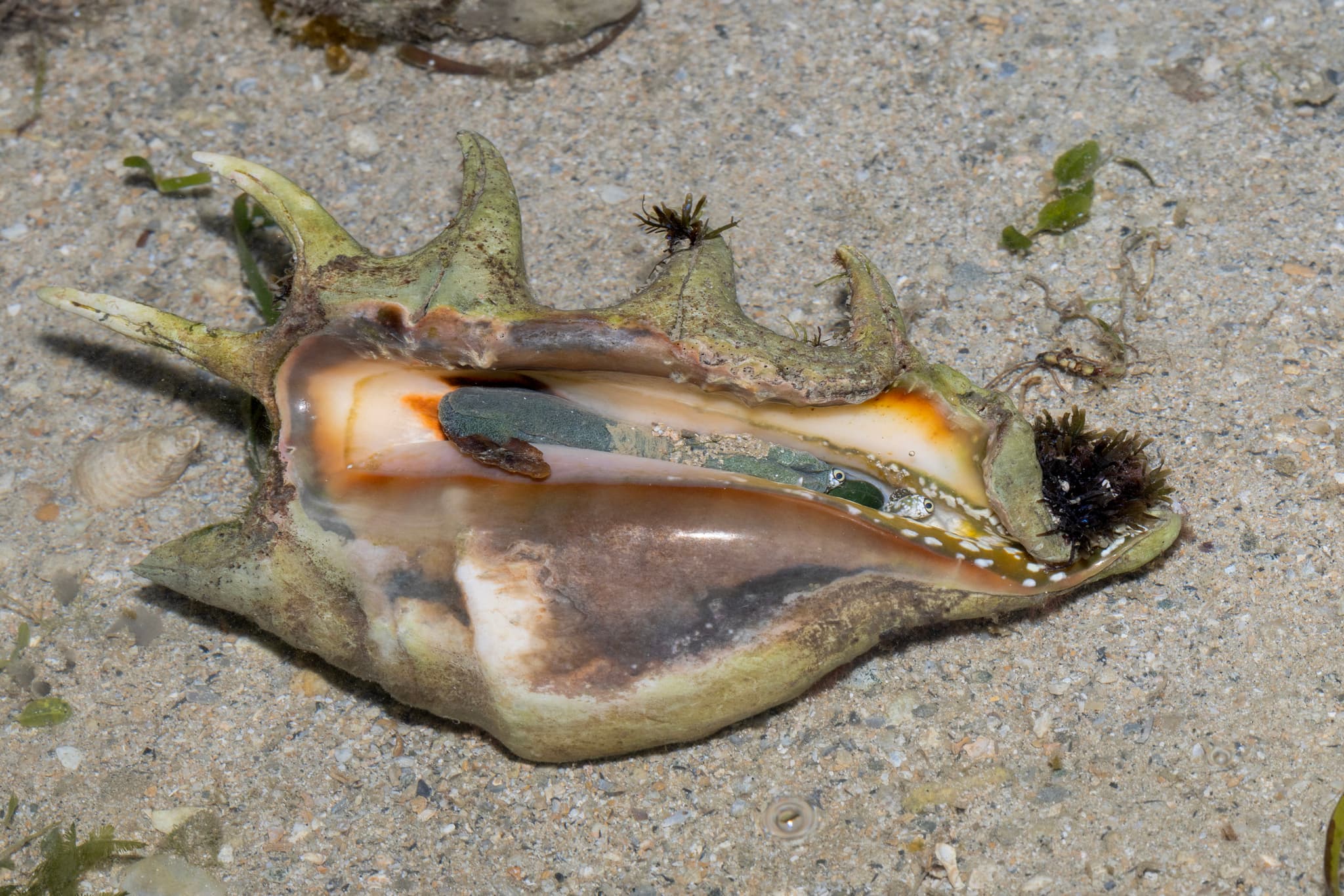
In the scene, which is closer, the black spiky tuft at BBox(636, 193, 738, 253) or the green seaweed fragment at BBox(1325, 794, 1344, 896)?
the green seaweed fragment at BBox(1325, 794, 1344, 896)

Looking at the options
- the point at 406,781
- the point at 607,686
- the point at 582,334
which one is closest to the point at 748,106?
the point at 582,334

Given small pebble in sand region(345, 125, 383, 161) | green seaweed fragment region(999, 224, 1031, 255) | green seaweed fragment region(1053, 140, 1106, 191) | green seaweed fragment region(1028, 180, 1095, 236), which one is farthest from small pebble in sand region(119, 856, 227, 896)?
green seaweed fragment region(1053, 140, 1106, 191)

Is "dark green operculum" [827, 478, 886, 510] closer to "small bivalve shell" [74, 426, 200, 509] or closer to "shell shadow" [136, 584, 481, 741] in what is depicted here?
"shell shadow" [136, 584, 481, 741]

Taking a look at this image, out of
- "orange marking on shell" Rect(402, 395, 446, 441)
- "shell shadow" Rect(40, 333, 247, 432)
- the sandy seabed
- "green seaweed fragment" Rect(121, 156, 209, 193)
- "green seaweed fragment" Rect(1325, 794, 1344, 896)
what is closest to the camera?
"green seaweed fragment" Rect(1325, 794, 1344, 896)

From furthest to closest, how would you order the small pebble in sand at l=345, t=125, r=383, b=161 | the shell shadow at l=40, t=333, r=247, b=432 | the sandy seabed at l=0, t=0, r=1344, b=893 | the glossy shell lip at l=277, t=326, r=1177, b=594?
the small pebble in sand at l=345, t=125, r=383, b=161 < the shell shadow at l=40, t=333, r=247, b=432 < the sandy seabed at l=0, t=0, r=1344, b=893 < the glossy shell lip at l=277, t=326, r=1177, b=594

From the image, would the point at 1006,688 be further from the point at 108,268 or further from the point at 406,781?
the point at 108,268

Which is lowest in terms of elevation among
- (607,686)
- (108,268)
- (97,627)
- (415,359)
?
(97,627)

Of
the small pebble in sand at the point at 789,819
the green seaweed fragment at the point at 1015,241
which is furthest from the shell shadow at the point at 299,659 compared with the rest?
the green seaweed fragment at the point at 1015,241
